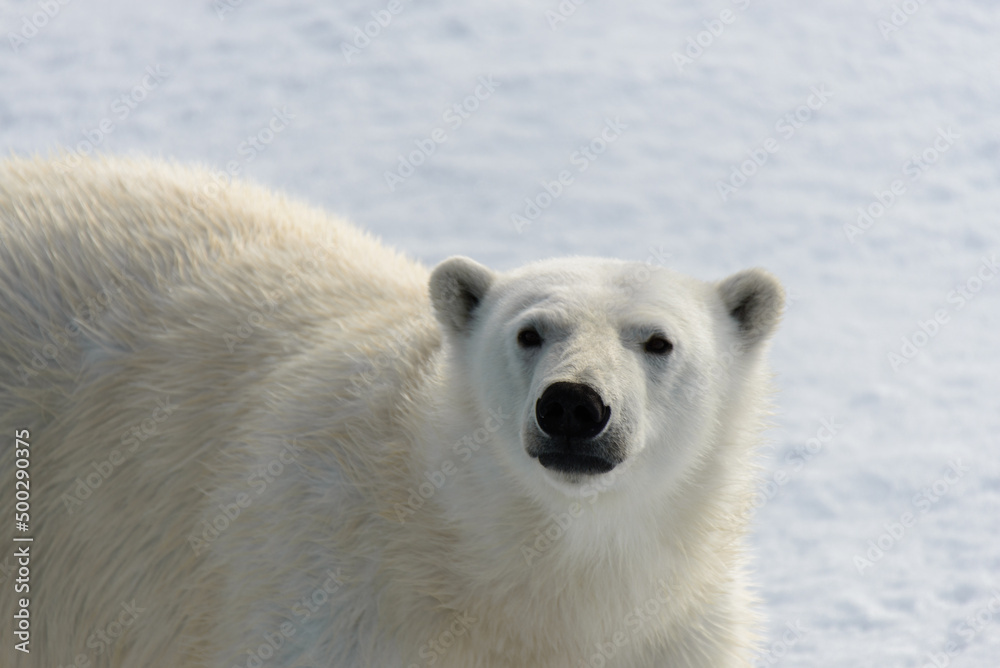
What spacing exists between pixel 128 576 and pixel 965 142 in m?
7.79

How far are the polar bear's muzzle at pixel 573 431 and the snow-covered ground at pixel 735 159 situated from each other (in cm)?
289

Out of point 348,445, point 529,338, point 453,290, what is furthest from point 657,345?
point 348,445

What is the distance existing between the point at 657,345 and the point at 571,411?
1.56ft

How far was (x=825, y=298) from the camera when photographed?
8.29 meters

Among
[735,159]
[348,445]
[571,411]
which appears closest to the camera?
[571,411]

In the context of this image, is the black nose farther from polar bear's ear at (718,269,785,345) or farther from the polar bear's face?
polar bear's ear at (718,269,785,345)

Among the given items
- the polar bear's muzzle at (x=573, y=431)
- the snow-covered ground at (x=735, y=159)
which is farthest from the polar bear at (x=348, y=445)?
the snow-covered ground at (x=735, y=159)

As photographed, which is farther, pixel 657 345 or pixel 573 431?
pixel 657 345

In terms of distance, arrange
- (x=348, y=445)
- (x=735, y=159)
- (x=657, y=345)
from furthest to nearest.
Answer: (x=735, y=159)
(x=348, y=445)
(x=657, y=345)

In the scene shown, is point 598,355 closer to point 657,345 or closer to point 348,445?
point 657,345

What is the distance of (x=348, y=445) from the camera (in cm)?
402

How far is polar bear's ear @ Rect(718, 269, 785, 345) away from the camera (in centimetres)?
412

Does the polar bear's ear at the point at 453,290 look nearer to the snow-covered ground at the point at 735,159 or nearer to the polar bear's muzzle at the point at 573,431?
the polar bear's muzzle at the point at 573,431

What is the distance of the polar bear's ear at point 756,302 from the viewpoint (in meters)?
4.12
